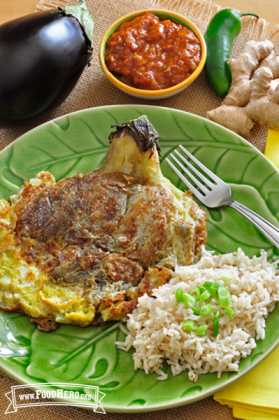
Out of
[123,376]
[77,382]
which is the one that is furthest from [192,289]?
[77,382]

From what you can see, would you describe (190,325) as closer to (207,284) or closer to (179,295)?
(179,295)

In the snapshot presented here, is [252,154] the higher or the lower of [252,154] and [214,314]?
the higher

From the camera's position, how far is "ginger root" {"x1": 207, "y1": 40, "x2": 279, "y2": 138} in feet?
14.3

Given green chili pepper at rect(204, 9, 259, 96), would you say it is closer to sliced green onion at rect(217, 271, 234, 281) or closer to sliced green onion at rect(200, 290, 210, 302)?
sliced green onion at rect(217, 271, 234, 281)

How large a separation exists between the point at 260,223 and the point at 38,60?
8.25 feet

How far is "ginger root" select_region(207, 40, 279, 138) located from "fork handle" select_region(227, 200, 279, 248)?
1.10 metres

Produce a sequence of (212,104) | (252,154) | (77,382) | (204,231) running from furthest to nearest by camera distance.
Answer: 1. (212,104)
2. (252,154)
3. (204,231)
4. (77,382)

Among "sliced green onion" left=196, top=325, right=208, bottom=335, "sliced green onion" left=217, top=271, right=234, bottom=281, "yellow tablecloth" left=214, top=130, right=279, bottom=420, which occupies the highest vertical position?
"sliced green onion" left=217, top=271, right=234, bottom=281

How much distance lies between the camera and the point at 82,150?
412 centimetres

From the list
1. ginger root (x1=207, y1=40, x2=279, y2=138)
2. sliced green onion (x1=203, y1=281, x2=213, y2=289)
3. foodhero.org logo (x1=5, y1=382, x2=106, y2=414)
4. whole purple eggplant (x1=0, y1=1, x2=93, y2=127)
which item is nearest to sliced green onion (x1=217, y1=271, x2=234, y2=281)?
sliced green onion (x1=203, y1=281, x2=213, y2=289)

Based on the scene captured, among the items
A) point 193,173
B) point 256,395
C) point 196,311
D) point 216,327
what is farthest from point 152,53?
point 256,395

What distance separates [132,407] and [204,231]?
149 centimetres

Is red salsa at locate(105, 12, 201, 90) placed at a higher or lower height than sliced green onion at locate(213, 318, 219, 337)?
higher

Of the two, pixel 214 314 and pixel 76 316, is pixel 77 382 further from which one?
pixel 214 314
